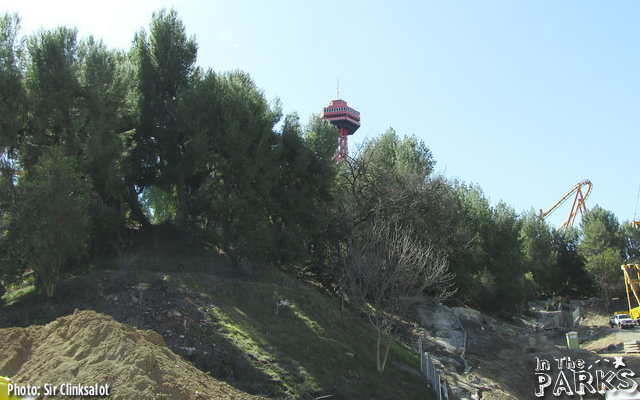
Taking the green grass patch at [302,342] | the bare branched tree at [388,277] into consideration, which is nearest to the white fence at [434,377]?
the green grass patch at [302,342]

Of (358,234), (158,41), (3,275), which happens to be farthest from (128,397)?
(158,41)

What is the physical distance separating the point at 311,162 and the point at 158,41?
1067 cm

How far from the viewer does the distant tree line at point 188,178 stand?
18.5 metres

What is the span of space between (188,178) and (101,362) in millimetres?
17203

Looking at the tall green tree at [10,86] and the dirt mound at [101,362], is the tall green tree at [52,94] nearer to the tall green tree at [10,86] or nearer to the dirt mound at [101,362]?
the tall green tree at [10,86]

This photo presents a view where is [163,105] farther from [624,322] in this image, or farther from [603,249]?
[603,249]

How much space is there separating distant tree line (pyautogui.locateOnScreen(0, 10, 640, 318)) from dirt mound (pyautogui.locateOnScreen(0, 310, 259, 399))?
239 inches

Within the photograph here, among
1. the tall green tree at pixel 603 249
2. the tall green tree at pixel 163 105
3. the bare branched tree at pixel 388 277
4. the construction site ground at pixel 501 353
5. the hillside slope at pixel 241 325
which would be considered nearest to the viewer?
the hillside slope at pixel 241 325

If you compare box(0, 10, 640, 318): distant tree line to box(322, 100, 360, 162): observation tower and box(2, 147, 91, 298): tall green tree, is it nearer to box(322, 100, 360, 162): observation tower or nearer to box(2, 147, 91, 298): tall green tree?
box(2, 147, 91, 298): tall green tree

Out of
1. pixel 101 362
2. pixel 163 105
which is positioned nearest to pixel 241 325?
pixel 101 362

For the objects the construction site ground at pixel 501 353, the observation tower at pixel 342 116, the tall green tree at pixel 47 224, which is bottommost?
the construction site ground at pixel 501 353

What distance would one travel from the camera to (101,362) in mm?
10211

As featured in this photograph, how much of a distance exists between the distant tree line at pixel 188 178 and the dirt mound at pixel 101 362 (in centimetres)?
608

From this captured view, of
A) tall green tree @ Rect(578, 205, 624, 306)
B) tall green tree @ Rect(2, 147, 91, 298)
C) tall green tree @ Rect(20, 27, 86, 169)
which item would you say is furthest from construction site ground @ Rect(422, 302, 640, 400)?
tall green tree @ Rect(20, 27, 86, 169)
